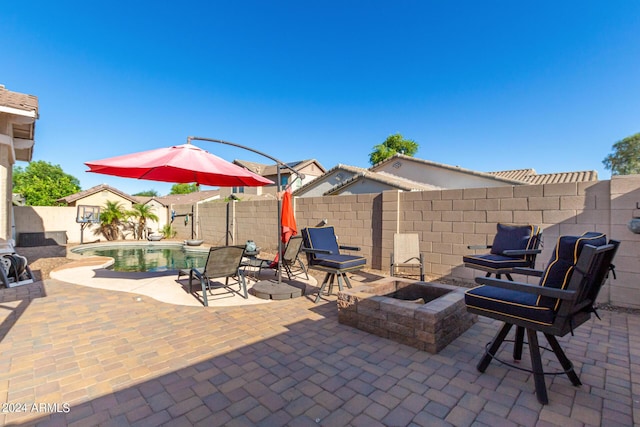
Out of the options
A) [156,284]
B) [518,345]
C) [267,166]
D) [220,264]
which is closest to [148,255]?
[156,284]

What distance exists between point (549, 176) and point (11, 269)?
23.9 meters

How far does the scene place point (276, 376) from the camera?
2.40m

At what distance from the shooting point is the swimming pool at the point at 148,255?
870cm

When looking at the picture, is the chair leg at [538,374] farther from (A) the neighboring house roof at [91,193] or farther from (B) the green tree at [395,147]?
(B) the green tree at [395,147]

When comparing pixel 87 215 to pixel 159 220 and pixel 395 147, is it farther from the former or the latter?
pixel 395 147

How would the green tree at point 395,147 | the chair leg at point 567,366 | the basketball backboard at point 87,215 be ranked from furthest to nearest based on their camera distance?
the green tree at point 395,147, the basketball backboard at point 87,215, the chair leg at point 567,366

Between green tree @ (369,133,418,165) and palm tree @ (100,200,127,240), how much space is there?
82.8ft

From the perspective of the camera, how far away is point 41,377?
2.36 metres

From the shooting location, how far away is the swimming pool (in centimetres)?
870

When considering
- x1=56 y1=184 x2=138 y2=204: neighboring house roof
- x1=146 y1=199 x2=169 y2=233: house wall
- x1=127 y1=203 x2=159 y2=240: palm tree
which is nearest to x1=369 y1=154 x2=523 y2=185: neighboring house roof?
x1=146 y1=199 x2=169 y2=233: house wall

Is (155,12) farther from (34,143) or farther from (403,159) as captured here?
(403,159)

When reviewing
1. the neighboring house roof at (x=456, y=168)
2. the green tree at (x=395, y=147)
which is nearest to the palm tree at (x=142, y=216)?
the neighboring house roof at (x=456, y=168)

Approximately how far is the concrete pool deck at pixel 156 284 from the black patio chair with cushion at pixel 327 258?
774 millimetres

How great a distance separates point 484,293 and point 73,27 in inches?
554
